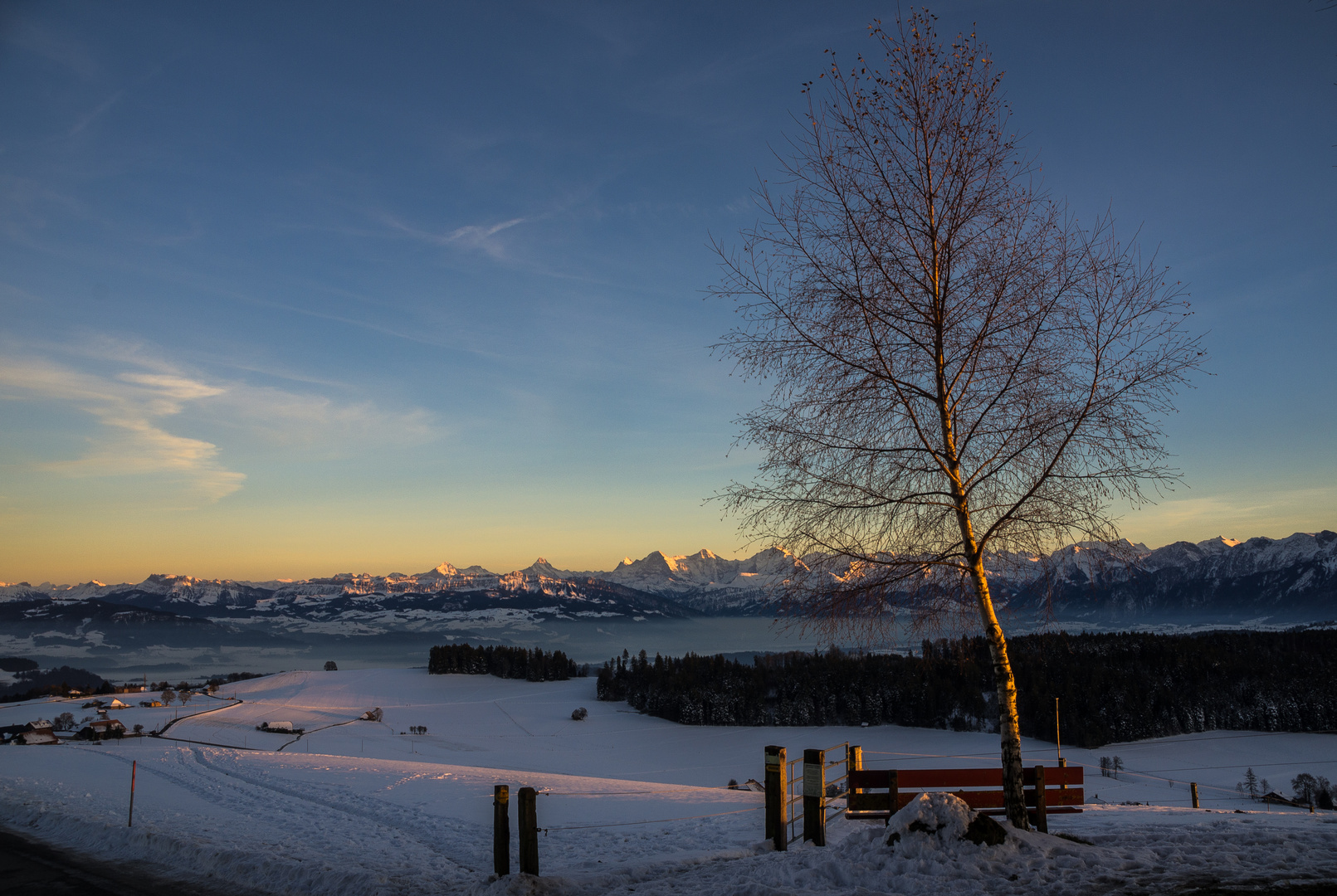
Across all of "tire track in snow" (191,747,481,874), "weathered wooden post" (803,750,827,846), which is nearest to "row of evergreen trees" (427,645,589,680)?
"tire track in snow" (191,747,481,874)

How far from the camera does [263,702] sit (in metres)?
121

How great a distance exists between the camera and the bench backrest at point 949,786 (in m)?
11.7

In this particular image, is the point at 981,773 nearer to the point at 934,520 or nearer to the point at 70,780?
the point at 934,520

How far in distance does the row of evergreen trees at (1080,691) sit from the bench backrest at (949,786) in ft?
366

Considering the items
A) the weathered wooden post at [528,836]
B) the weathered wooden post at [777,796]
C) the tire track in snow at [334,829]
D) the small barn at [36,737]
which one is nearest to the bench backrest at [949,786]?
the weathered wooden post at [777,796]

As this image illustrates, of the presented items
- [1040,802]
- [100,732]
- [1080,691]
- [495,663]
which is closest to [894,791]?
[1040,802]

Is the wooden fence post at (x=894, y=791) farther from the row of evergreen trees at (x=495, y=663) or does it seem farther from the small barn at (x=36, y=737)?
the row of evergreen trees at (x=495, y=663)

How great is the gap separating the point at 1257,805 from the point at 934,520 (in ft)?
265

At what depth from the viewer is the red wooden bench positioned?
11633mm

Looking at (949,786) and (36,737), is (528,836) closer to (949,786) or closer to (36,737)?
(949,786)

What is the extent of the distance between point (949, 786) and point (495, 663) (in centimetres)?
18912

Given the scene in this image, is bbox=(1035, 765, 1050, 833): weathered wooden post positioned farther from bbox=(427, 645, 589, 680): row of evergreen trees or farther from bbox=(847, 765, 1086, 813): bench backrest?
bbox=(427, 645, 589, 680): row of evergreen trees

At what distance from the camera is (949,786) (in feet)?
41.5

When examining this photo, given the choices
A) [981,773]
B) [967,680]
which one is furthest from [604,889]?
[967,680]
